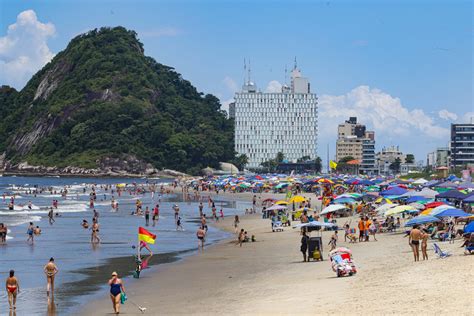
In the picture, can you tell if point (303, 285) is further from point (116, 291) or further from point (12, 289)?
point (12, 289)

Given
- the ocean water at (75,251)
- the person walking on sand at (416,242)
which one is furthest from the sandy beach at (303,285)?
the ocean water at (75,251)

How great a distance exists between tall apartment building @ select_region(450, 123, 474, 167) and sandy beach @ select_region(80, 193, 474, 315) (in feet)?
521

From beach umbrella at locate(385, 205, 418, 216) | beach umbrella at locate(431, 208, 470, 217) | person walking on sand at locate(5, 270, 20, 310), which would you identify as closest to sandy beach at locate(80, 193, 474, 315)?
beach umbrella at locate(385, 205, 418, 216)

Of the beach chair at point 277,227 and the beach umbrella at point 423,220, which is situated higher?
the beach umbrella at point 423,220

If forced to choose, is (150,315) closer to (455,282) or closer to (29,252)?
(455,282)

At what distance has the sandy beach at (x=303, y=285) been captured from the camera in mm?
15438

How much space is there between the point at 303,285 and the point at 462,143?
6796 inches

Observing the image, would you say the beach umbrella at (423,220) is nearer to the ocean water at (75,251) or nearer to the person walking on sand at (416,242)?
the person walking on sand at (416,242)

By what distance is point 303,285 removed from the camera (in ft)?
64.4

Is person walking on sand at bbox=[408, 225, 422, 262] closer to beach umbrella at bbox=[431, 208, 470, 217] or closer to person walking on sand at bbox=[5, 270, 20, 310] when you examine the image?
beach umbrella at bbox=[431, 208, 470, 217]

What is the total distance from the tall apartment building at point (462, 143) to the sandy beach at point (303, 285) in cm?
15878

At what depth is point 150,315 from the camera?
17953mm

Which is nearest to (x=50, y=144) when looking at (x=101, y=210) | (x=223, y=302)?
(x=101, y=210)

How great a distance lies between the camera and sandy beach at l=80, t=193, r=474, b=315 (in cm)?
1544
